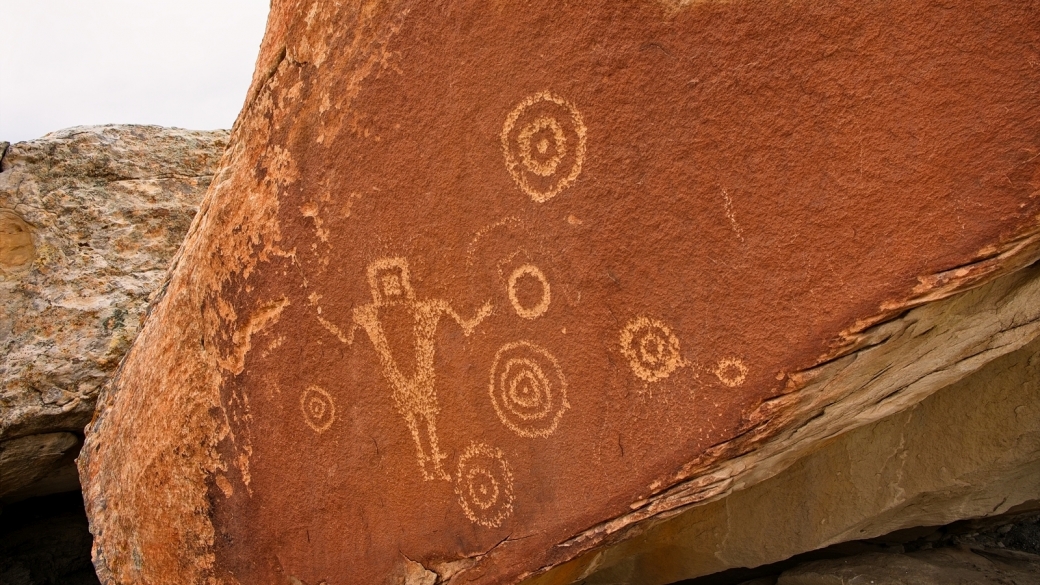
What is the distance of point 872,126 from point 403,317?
770 mm

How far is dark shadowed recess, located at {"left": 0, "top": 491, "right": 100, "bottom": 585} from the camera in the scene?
9.17ft

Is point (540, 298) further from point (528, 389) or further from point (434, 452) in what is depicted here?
point (434, 452)

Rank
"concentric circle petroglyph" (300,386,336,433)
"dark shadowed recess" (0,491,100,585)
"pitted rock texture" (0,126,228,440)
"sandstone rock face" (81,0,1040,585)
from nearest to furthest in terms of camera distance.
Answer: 1. "sandstone rock face" (81,0,1040,585)
2. "concentric circle petroglyph" (300,386,336,433)
3. "pitted rock texture" (0,126,228,440)
4. "dark shadowed recess" (0,491,100,585)

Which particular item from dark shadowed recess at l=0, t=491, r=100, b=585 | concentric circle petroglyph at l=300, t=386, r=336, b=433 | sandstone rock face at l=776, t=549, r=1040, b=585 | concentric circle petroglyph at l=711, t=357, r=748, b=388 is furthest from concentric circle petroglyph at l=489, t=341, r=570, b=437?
dark shadowed recess at l=0, t=491, r=100, b=585

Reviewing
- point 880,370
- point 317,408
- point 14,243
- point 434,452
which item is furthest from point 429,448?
point 14,243

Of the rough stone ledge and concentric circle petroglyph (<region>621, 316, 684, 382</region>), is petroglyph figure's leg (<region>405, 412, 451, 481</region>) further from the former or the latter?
concentric circle petroglyph (<region>621, 316, 684, 382</region>)

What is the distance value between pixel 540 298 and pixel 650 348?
0.61 ft

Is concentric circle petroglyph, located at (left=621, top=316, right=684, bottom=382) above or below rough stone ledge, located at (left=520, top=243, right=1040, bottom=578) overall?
above

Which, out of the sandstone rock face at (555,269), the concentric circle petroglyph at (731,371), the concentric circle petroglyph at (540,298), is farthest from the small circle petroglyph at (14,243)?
the concentric circle petroglyph at (731,371)

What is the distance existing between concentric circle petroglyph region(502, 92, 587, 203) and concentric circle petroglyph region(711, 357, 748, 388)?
333 millimetres

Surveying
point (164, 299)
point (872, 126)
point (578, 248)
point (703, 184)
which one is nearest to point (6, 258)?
point (164, 299)

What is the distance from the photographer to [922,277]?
948mm

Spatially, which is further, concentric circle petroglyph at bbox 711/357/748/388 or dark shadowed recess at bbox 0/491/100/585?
dark shadowed recess at bbox 0/491/100/585

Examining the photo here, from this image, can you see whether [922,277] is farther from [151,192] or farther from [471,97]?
[151,192]
